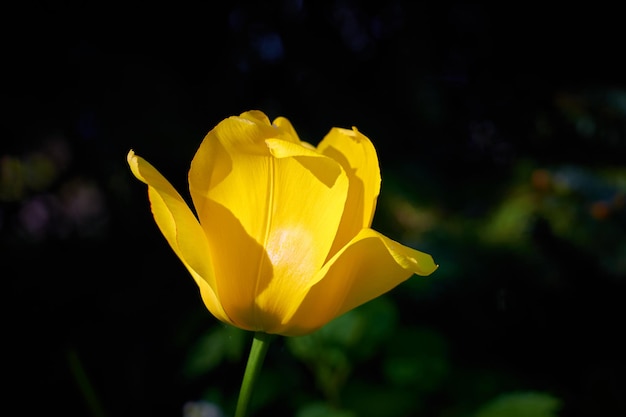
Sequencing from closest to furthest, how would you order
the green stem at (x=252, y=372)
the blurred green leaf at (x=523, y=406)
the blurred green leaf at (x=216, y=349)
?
the green stem at (x=252, y=372) < the blurred green leaf at (x=523, y=406) < the blurred green leaf at (x=216, y=349)

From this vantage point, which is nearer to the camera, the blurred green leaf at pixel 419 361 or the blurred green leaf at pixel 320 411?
the blurred green leaf at pixel 320 411

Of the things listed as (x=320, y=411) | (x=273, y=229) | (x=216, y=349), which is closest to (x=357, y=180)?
(x=273, y=229)

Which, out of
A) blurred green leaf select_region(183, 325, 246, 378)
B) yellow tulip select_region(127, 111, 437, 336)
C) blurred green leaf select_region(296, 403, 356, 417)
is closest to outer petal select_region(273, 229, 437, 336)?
yellow tulip select_region(127, 111, 437, 336)

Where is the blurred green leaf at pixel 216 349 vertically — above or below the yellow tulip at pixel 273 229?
below

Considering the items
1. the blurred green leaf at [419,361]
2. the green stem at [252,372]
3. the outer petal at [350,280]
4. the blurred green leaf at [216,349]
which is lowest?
the blurred green leaf at [419,361]

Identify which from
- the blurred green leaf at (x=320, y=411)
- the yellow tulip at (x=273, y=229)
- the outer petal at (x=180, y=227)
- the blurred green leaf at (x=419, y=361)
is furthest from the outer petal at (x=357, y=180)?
the blurred green leaf at (x=419, y=361)

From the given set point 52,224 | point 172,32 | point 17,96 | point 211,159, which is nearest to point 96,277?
point 52,224

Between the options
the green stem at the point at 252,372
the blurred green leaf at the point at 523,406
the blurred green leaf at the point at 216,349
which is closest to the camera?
the green stem at the point at 252,372

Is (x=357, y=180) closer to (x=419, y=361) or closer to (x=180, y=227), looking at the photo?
(x=180, y=227)

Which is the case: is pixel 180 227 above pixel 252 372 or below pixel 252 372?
above

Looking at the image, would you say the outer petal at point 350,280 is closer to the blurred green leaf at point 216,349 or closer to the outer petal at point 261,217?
the outer petal at point 261,217
